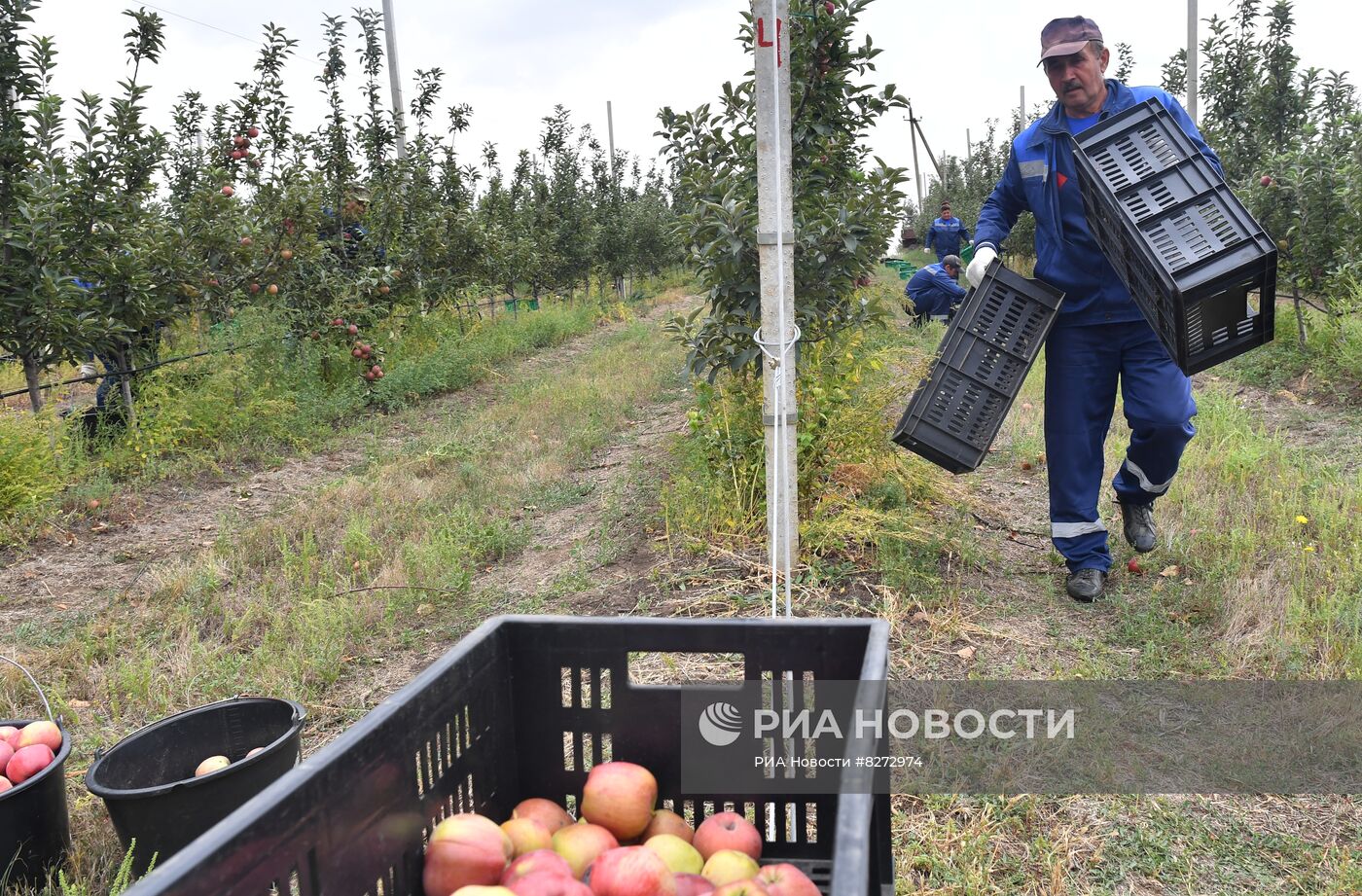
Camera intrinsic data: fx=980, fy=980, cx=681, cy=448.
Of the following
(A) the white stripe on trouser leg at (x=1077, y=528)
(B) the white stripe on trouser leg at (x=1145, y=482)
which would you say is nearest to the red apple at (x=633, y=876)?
(A) the white stripe on trouser leg at (x=1077, y=528)

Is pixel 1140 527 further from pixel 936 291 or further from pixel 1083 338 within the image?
pixel 936 291

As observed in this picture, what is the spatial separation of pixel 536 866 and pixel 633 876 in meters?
0.11

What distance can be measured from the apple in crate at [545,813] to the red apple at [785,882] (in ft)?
1.13

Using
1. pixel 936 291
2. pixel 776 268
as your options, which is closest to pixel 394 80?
pixel 936 291

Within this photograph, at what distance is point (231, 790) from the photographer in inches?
86.6

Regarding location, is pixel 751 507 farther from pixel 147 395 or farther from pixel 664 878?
pixel 147 395

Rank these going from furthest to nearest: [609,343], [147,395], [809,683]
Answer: [609,343] → [147,395] → [809,683]

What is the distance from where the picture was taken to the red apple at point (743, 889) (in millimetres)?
973

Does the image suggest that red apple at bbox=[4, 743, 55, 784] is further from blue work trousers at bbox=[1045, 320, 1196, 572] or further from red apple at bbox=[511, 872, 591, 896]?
blue work trousers at bbox=[1045, 320, 1196, 572]

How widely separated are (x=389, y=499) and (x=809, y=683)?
4611 mm

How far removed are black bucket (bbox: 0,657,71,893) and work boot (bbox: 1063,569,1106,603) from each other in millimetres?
3128

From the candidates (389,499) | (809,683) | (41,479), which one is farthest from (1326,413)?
(41,479)

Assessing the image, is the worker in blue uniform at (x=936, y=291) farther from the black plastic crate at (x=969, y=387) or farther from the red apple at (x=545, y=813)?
the red apple at (x=545, y=813)

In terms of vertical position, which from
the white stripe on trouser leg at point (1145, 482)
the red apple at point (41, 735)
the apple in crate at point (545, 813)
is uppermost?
the white stripe on trouser leg at point (1145, 482)
